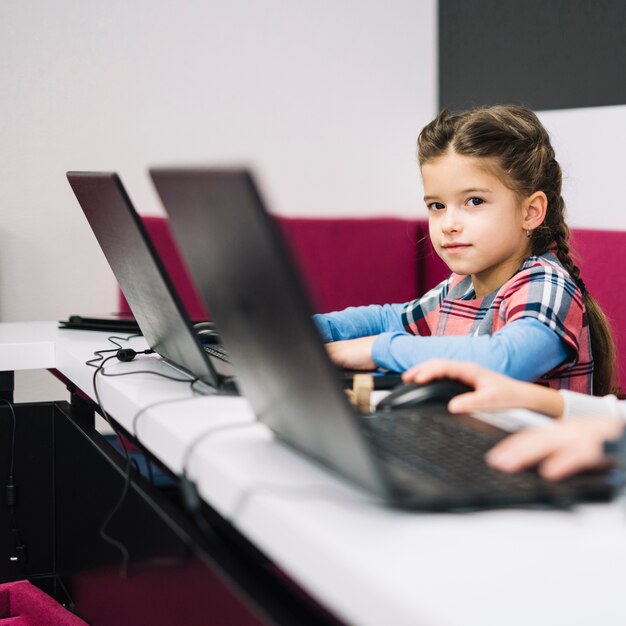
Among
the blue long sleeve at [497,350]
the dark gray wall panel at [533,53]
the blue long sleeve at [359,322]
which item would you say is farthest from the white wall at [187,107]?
the blue long sleeve at [497,350]

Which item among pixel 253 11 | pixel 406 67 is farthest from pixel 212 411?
pixel 406 67

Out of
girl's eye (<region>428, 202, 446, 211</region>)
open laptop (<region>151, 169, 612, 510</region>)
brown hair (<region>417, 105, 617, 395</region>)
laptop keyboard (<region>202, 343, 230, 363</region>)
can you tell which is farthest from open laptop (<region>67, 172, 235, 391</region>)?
brown hair (<region>417, 105, 617, 395</region>)

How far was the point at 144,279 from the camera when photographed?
1192mm

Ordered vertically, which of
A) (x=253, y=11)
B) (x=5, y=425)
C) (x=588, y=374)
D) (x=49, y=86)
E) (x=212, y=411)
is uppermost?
(x=253, y=11)

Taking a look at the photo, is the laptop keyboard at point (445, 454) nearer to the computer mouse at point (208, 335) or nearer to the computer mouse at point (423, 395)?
the computer mouse at point (423, 395)

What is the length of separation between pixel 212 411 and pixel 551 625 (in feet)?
1.91

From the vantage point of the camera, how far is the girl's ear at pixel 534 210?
5.43ft

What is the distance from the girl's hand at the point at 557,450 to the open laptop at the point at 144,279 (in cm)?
48

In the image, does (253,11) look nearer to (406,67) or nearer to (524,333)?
(406,67)

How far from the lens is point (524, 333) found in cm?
126

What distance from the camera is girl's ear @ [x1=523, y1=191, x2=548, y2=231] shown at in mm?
1655

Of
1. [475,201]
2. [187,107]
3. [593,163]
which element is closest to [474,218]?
[475,201]

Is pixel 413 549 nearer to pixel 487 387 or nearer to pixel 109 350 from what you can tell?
pixel 487 387

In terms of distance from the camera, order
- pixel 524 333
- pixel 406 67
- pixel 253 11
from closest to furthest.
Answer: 1. pixel 524 333
2. pixel 253 11
3. pixel 406 67
